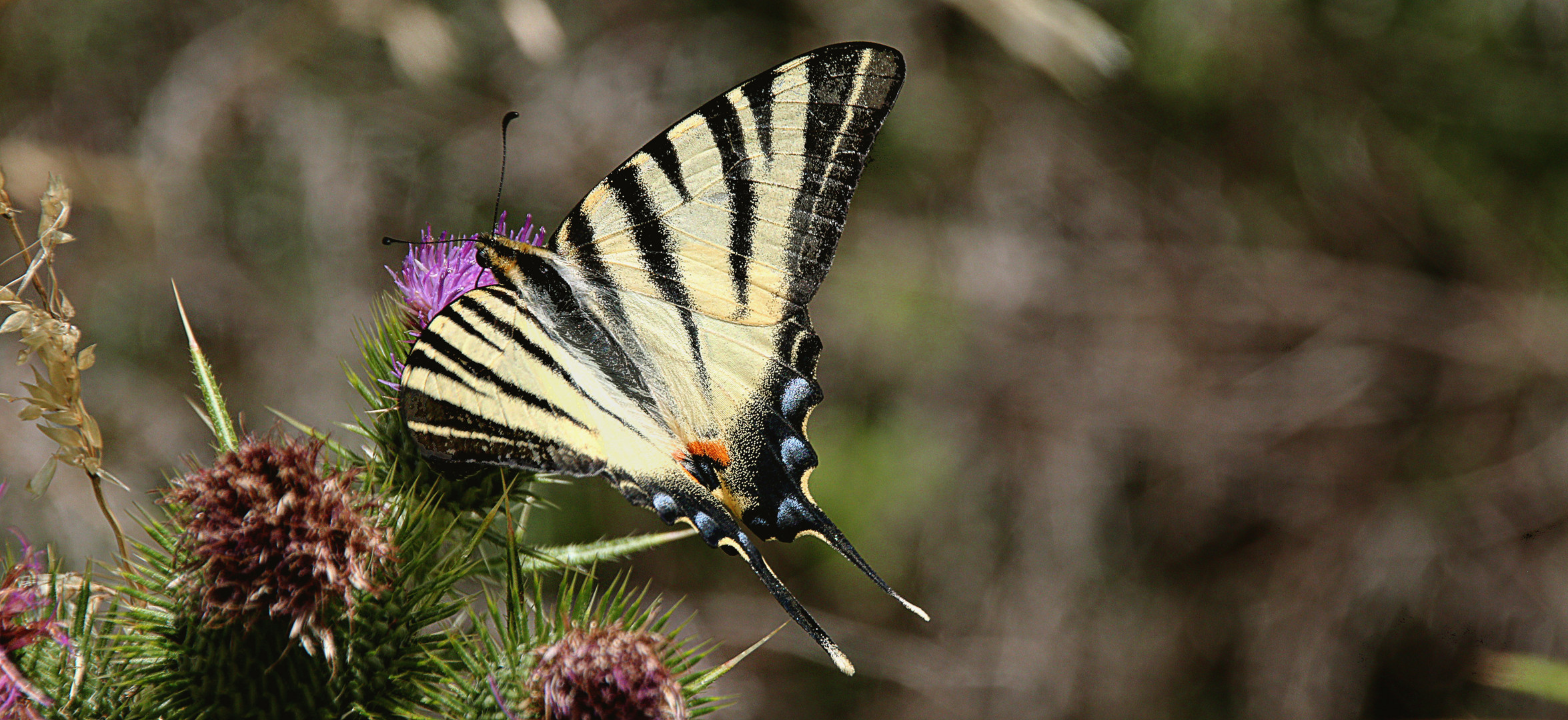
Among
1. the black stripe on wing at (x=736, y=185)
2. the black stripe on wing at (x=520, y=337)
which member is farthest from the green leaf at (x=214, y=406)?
the black stripe on wing at (x=736, y=185)

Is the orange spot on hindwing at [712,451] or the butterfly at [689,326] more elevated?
the butterfly at [689,326]

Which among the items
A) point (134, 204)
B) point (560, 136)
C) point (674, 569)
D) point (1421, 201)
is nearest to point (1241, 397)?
point (1421, 201)

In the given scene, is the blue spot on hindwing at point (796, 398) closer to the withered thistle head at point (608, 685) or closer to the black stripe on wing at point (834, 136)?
the black stripe on wing at point (834, 136)

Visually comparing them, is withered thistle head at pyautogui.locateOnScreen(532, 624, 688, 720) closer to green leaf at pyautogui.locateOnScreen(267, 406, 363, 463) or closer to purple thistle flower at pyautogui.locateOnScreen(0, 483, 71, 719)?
green leaf at pyautogui.locateOnScreen(267, 406, 363, 463)

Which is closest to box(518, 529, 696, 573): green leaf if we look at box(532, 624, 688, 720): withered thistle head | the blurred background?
box(532, 624, 688, 720): withered thistle head

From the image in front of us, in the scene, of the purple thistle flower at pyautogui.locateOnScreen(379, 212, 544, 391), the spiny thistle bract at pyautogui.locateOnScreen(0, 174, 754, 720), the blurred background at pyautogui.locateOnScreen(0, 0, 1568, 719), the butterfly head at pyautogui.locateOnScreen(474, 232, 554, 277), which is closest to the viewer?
the spiny thistle bract at pyautogui.locateOnScreen(0, 174, 754, 720)

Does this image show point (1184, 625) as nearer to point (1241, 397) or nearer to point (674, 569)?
point (1241, 397)

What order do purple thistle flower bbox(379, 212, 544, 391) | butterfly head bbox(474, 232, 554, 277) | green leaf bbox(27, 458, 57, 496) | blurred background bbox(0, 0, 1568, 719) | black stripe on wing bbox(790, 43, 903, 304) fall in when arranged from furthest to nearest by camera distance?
blurred background bbox(0, 0, 1568, 719), purple thistle flower bbox(379, 212, 544, 391), butterfly head bbox(474, 232, 554, 277), black stripe on wing bbox(790, 43, 903, 304), green leaf bbox(27, 458, 57, 496)
